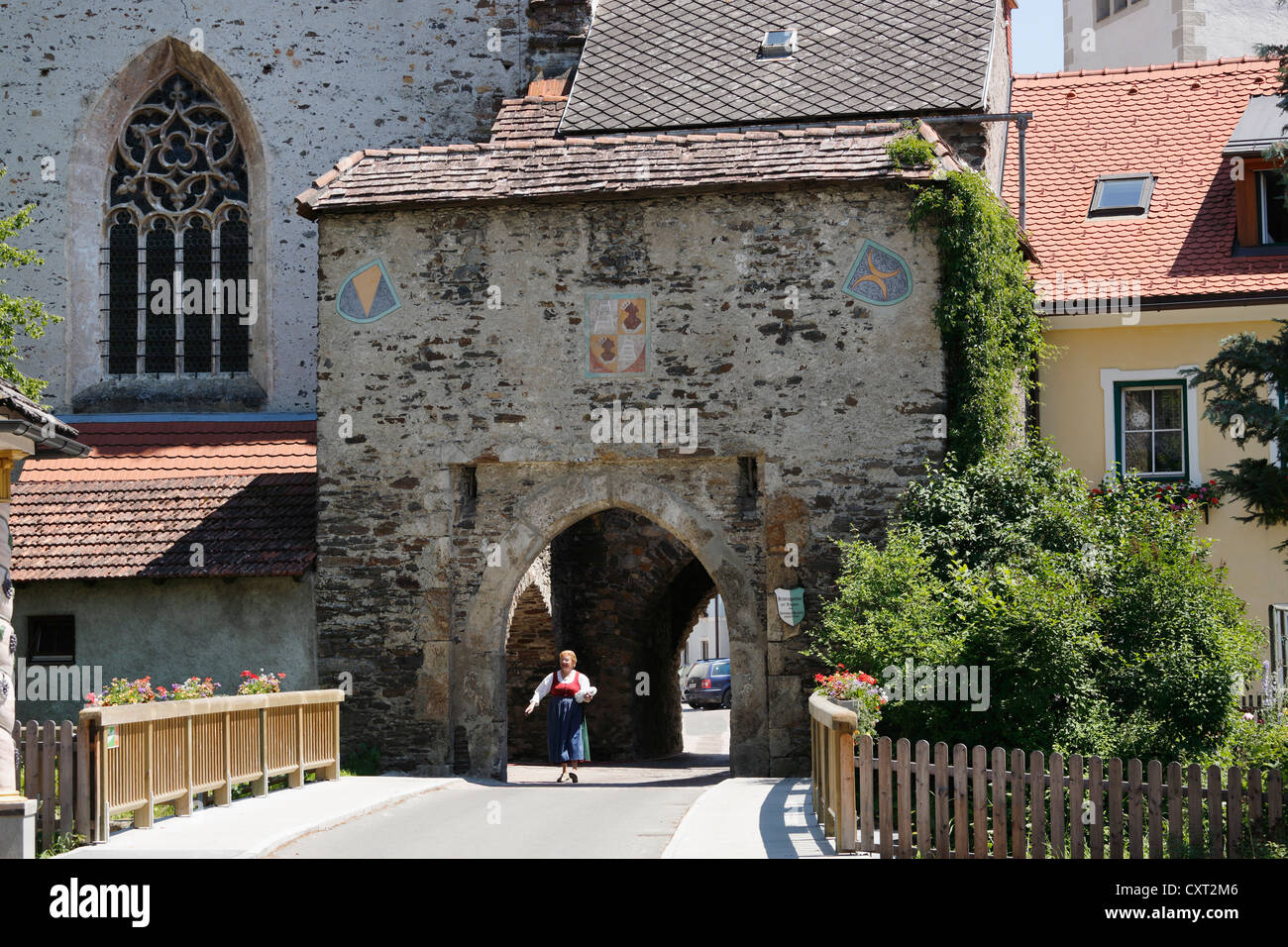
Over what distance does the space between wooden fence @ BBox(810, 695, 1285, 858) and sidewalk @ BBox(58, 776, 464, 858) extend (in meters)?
4.11

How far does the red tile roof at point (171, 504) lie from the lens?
18.1m

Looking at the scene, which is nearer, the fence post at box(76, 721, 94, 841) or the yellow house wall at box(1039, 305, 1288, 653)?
the fence post at box(76, 721, 94, 841)

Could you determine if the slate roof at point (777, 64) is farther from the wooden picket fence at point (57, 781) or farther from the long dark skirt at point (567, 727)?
the wooden picket fence at point (57, 781)

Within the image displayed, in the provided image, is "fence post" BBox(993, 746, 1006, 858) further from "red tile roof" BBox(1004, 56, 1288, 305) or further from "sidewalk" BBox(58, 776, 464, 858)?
"red tile roof" BBox(1004, 56, 1288, 305)

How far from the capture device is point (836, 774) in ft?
36.7

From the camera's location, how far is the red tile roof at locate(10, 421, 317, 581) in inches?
714

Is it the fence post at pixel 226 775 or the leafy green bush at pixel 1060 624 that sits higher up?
the leafy green bush at pixel 1060 624

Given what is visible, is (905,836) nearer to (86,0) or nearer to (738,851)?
(738,851)

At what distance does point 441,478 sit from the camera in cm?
1792

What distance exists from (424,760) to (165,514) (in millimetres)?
4274

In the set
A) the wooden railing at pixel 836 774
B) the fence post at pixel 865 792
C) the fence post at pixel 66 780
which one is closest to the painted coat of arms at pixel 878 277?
the wooden railing at pixel 836 774

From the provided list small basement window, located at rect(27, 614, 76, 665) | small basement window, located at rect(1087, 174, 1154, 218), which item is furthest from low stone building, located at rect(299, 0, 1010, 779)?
small basement window, located at rect(1087, 174, 1154, 218)

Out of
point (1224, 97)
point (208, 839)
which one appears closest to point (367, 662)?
point (208, 839)

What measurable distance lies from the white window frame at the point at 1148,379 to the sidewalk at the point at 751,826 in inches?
262
